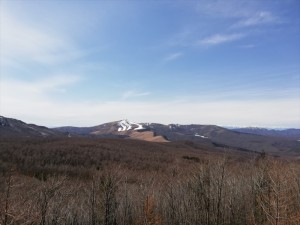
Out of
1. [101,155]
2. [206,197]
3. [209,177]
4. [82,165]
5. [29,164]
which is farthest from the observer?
[101,155]

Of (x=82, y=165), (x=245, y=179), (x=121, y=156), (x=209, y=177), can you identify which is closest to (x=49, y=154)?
(x=82, y=165)

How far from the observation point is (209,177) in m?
37.8

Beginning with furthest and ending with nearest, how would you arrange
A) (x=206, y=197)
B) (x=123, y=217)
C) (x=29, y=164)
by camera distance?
1. (x=29, y=164)
2. (x=123, y=217)
3. (x=206, y=197)

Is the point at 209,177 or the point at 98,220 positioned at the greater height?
the point at 209,177

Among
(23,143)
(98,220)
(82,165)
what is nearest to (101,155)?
(82,165)

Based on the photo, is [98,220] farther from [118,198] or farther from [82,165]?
[82,165]

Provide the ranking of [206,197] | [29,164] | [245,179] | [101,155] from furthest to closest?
[101,155] → [29,164] → [245,179] → [206,197]

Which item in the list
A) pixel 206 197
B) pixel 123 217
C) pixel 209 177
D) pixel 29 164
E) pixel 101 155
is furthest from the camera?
pixel 101 155

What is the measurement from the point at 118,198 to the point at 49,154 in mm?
63108

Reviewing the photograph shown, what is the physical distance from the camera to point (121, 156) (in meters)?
124

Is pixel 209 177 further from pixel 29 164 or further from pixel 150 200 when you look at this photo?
pixel 29 164

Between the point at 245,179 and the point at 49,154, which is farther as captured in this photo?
the point at 49,154

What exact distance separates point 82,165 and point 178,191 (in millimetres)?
61590

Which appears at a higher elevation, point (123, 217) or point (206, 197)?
point (206, 197)
